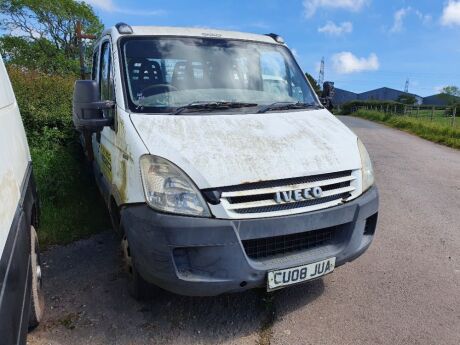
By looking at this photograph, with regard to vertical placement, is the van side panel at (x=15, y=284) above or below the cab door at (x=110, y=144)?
below

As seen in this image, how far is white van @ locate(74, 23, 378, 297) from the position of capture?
2.60 meters

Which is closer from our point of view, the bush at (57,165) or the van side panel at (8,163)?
the van side panel at (8,163)

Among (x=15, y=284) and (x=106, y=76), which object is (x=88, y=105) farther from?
(x=15, y=284)

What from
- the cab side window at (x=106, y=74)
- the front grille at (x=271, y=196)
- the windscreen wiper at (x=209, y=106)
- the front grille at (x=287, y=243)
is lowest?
the front grille at (x=287, y=243)

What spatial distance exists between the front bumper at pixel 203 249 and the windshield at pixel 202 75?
1.06m

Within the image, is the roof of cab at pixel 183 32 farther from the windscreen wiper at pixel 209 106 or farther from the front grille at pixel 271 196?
the front grille at pixel 271 196

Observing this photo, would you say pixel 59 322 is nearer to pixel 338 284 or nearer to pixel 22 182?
pixel 22 182

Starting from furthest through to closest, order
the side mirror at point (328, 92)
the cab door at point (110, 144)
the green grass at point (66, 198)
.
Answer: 1. the side mirror at point (328, 92)
2. the green grass at point (66, 198)
3. the cab door at point (110, 144)

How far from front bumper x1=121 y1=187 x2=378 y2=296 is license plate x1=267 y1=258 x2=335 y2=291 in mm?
40

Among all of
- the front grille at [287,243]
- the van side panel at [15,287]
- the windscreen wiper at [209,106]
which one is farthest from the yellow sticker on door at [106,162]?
the front grille at [287,243]

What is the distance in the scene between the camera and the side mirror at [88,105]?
10.9 feet

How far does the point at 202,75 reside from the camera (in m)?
3.66

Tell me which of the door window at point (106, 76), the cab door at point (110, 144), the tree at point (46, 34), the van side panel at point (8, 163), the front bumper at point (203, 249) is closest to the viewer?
the van side panel at point (8, 163)

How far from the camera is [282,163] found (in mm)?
2801
